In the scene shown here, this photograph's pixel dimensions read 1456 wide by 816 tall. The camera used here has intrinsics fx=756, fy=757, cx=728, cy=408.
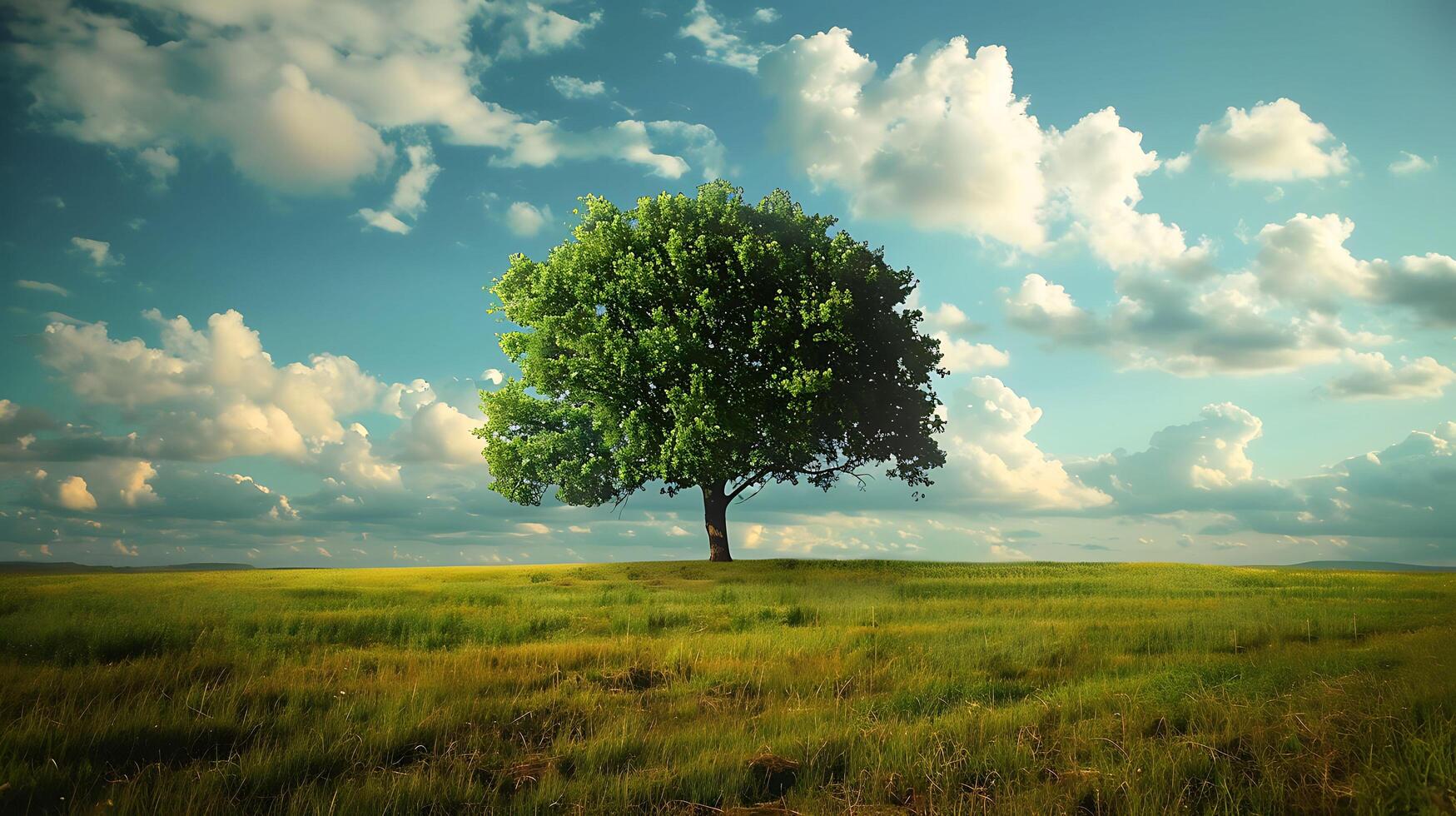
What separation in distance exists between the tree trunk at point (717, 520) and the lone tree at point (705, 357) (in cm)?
32

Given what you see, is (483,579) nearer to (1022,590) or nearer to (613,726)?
(1022,590)

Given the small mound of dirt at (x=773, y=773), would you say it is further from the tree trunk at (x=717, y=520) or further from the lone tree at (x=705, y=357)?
the tree trunk at (x=717, y=520)

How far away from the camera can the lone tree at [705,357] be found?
28.7 metres

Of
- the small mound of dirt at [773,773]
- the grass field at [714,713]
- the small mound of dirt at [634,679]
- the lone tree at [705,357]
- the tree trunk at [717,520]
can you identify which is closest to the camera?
the grass field at [714,713]

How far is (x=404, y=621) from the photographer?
55.0ft

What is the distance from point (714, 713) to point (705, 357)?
2093cm

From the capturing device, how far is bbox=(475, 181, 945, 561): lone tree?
2867 cm

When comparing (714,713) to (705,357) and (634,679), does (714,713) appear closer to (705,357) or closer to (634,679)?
(634,679)

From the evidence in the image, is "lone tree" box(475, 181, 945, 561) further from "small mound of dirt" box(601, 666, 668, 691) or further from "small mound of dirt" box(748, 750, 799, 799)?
"small mound of dirt" box(748, 750, 799, 799)

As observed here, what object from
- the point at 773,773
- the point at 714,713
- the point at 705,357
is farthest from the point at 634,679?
the point at 705,357

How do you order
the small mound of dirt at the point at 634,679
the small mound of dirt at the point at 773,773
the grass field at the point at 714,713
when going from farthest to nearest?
the small mound of dirt at the point at 634,679, the small mound of dirt at the point at 773,773, the grass field at the point at 714,713

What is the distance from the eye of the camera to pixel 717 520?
3578cm

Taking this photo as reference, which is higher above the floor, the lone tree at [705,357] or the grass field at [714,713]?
the lone tree at [705,357]

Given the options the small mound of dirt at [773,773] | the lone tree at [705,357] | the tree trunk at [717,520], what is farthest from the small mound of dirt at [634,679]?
the tree trunk at [717,520]
